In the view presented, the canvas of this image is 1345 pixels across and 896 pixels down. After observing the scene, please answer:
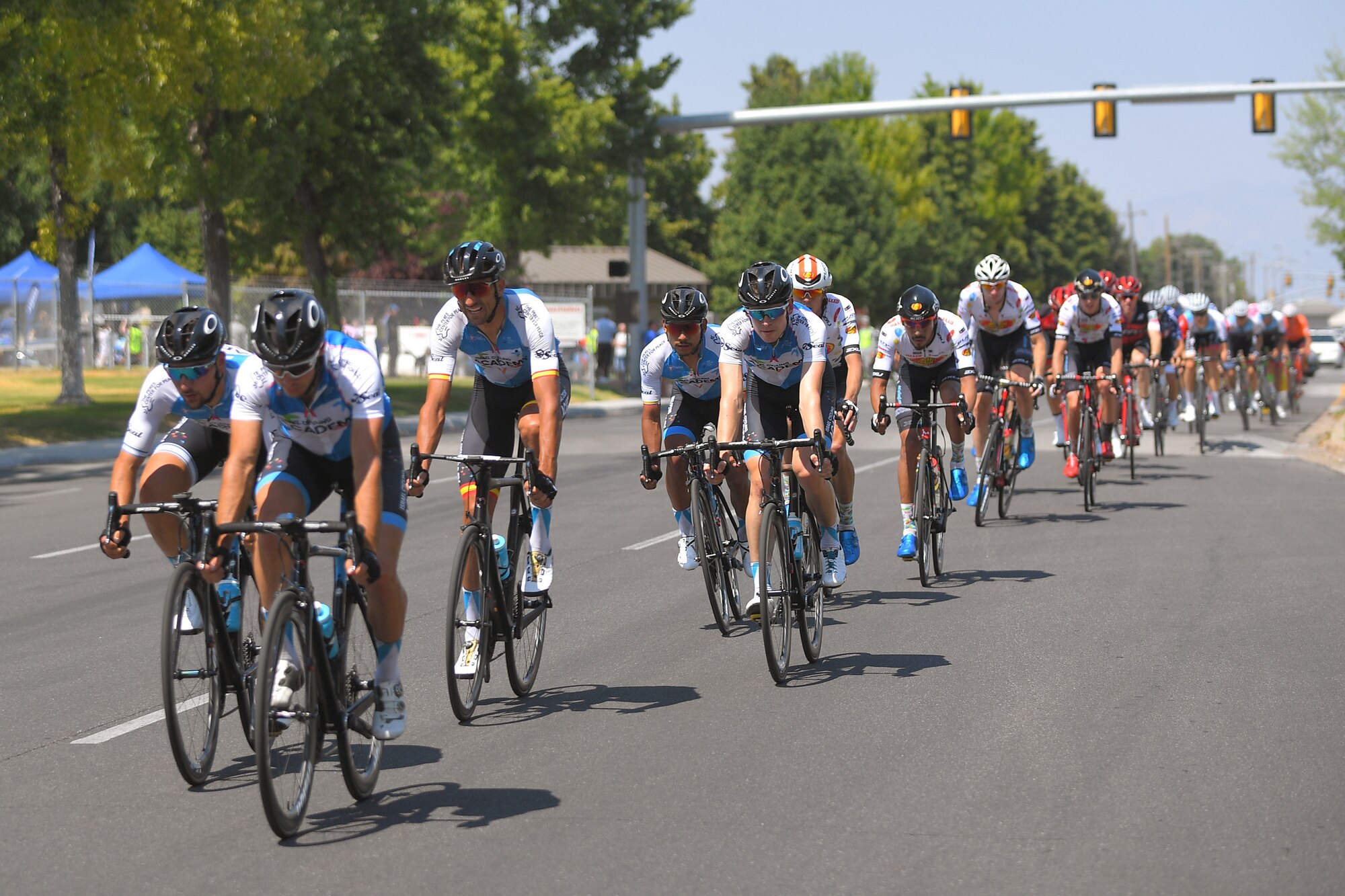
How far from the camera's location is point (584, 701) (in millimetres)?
7551

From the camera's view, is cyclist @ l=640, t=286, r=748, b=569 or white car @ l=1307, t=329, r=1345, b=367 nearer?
cyclist @ l=640, t=286, r=748, b=569

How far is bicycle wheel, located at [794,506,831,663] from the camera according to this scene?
8.14 meters

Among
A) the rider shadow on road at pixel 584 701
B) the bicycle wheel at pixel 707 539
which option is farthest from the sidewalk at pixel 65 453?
the rider shadow on road at pixel 584 701

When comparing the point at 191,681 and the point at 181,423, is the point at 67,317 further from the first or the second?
the point at 191,681

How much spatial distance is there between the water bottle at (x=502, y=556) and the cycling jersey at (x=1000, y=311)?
749 centimetres

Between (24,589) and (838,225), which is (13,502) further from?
(838,225)

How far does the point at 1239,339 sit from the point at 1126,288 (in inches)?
395

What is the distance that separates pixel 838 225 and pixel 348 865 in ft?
225

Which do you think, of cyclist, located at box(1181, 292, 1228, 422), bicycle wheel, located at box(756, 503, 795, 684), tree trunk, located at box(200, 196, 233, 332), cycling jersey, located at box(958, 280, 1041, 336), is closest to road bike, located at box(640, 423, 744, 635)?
bicycle wheel, located at box(756, 503, 795, 684)

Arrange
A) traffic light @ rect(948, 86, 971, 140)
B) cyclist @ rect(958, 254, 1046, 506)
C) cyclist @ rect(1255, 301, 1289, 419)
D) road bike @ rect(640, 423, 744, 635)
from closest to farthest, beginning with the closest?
road bike @ rect(640, 423, 744, 635)
cyclist @ rect(958, 254, 1046, 506)
cyclist @ rect(1255, 301, 1289, 419)
traffic light @ rect(948, 86, 971, 140)

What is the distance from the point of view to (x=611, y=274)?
38.9 metres

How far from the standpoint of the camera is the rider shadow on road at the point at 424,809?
5.54 m

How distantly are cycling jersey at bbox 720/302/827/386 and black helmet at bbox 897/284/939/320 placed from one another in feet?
7.80

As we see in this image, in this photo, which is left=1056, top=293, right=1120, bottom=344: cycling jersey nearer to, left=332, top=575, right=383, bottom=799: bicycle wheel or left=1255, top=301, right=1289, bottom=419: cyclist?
left=332, top=575, right=383, bottom=799: bicycle wheel
